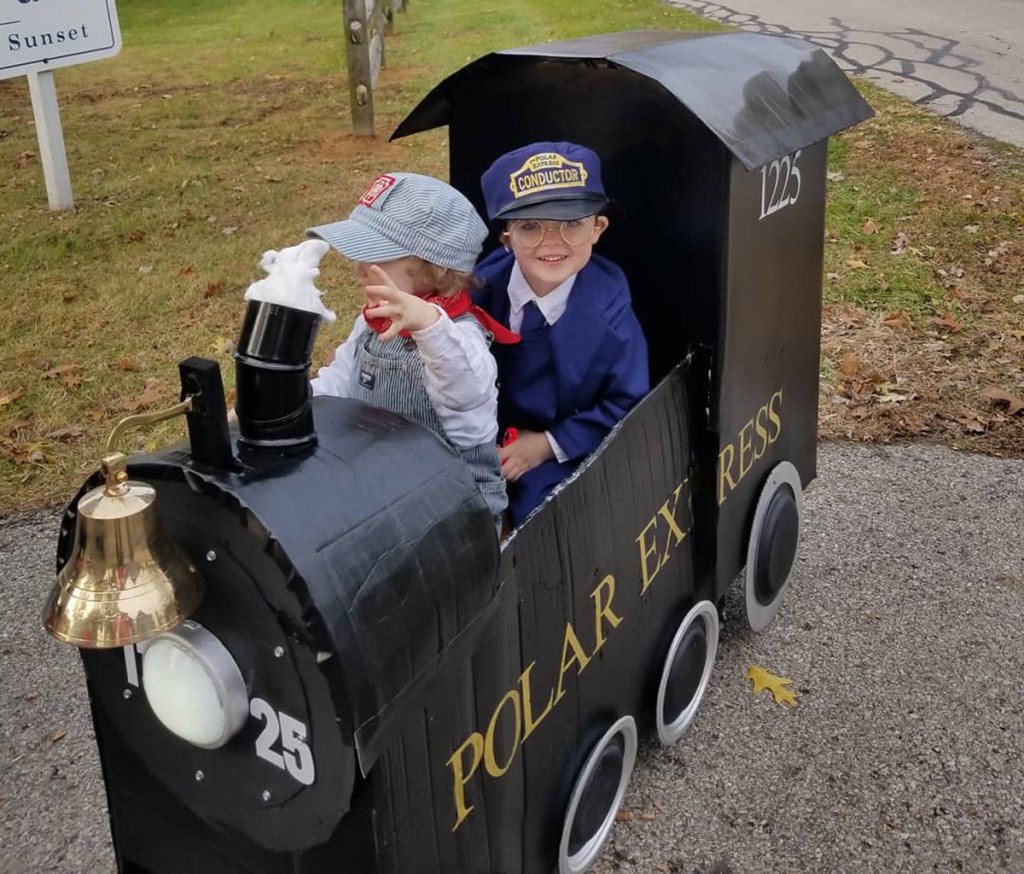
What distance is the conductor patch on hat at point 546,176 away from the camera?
6.66 feet

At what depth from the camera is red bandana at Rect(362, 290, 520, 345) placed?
5.90 feet

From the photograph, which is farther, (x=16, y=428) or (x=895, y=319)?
(x=895, y=319)

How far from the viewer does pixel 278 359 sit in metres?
1.25

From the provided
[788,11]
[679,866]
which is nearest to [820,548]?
[679,866]

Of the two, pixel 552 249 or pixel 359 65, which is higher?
pixel 552 249

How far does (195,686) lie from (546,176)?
3.91 feet

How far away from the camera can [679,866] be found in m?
2.17

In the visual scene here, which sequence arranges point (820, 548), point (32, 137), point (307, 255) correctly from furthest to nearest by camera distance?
point (32, 137) → point (820, 548) → point (307, 255)

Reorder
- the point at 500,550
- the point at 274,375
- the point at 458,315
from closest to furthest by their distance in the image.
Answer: the point at 274,375, the point at 500,550, the point at 458,315

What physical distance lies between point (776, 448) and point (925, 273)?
3.10 metres

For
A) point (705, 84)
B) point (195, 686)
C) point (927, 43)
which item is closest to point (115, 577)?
point (195, 686)

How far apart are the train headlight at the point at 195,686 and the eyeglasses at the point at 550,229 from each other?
110 centimetres

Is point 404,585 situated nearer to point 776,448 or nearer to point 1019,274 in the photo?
point 776,448

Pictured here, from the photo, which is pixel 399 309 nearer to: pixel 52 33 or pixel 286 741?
pixel 286 741
